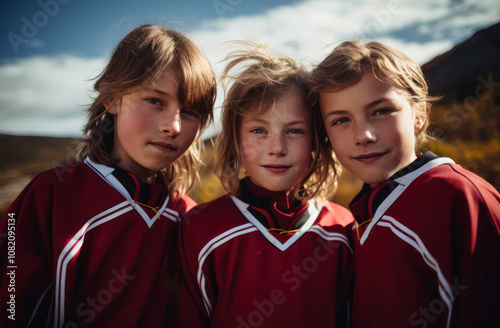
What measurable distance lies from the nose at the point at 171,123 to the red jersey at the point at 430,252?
1.06m

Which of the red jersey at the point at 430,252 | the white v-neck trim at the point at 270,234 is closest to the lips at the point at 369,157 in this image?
the red jersey at the point at 430,252

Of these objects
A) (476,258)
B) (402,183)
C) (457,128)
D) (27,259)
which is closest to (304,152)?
(402,183)

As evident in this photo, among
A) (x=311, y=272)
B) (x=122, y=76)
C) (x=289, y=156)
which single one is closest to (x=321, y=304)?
(x=311, y=272)

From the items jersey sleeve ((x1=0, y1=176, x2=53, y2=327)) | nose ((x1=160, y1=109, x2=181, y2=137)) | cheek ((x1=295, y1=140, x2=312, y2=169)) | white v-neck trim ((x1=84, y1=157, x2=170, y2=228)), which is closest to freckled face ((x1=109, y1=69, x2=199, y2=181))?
nose ((x1=160, y1=109, x2=181, y2=137))

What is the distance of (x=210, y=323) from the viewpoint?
61.2 inches

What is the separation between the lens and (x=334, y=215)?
1791 millimetres

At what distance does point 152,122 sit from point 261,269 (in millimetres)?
945

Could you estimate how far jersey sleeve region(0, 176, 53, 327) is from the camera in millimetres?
1178

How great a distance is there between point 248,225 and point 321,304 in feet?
1.72

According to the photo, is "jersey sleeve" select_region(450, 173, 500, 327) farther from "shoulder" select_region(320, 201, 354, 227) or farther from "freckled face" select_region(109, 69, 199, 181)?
"freckled face" select_region(109, 69, 199, 181)

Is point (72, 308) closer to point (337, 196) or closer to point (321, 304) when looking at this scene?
point (321, 304)

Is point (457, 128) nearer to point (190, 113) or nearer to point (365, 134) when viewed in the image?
point (365, 134)

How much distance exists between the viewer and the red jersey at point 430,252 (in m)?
1.01

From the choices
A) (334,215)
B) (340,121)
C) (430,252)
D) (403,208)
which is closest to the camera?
(430,252)
